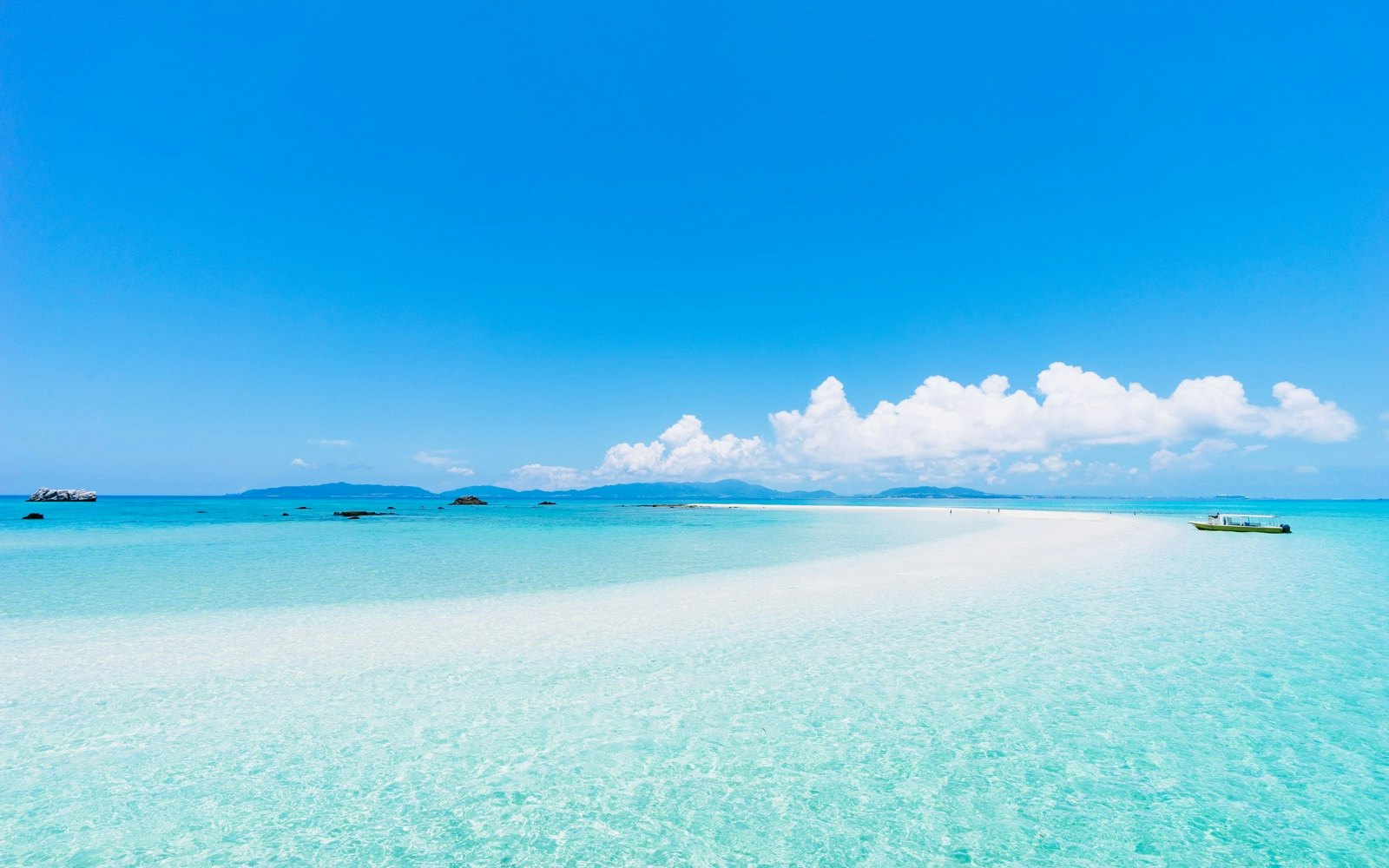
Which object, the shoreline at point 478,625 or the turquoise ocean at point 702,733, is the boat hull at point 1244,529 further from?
the turquoise ocean at point 702,733

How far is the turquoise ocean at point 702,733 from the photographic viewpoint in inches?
214

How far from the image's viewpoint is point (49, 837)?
215 inches

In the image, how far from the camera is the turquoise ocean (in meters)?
5.45

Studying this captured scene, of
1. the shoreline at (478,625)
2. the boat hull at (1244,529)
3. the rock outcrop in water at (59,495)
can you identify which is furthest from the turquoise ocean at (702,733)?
the rock outcrop in water at (59,495)

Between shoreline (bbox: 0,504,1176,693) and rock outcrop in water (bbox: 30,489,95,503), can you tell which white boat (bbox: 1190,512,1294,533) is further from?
rock outcrop in water (bbox: 30,489,95,503)

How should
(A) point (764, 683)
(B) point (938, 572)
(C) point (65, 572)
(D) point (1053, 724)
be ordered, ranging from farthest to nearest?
(C) point (65, 572) → (B) point (938, 572) → (A) point (764, 683) → (D) point (1053, 724)

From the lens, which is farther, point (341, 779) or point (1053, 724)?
point (1053, 724)

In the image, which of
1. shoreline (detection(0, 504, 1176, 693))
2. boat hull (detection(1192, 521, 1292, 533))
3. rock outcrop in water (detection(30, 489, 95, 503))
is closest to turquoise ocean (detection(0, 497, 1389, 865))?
shoreline (detection(0, 504, 1176, 693))

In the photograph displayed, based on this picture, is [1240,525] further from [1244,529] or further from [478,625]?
[478,625]

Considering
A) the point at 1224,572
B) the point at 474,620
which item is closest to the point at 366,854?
the point at 474,620

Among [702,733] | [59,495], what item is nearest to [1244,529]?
[702,733]

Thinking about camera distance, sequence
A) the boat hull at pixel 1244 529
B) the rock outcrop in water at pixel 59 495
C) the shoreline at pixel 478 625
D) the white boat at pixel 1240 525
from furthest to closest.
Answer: the rock outcrop in water at pixel 59 495 → the white boat at pixel 1240 525 → the boat hull at pixel 1244 529 → the shoreline at pixel 478 625

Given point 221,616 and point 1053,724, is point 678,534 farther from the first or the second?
point 1053,724

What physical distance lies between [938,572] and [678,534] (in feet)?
89.9
